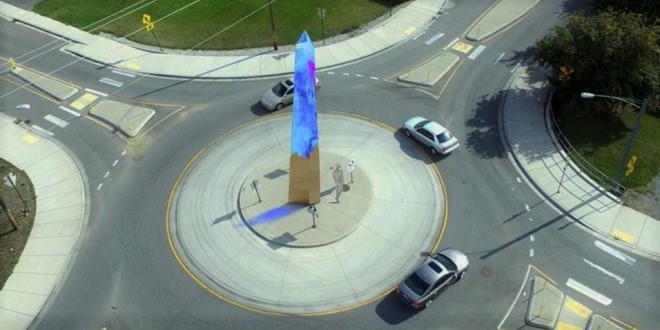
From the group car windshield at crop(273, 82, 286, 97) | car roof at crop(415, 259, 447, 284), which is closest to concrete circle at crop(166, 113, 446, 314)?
car roof at crop(415, 259, 447, 284)

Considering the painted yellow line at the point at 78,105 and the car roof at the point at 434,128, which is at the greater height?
the car roof at the point at 434,128

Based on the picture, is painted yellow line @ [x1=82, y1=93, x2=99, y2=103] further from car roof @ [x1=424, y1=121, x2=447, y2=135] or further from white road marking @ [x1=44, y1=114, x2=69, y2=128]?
car roof @ [x1=424, y1=121, x2=447, y2=135]

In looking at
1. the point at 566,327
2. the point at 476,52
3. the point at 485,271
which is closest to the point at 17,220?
the point at 485,271

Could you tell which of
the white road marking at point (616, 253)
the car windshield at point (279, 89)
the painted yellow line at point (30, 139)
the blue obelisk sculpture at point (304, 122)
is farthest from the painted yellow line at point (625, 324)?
the painted yellow line at point (30, 139)

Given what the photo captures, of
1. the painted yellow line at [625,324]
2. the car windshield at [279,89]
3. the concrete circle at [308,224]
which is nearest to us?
the painted yellow line at [625,324]

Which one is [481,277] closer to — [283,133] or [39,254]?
[283,133]

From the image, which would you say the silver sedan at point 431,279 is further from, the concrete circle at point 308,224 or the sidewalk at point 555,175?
the sidewalk at point 555,175
